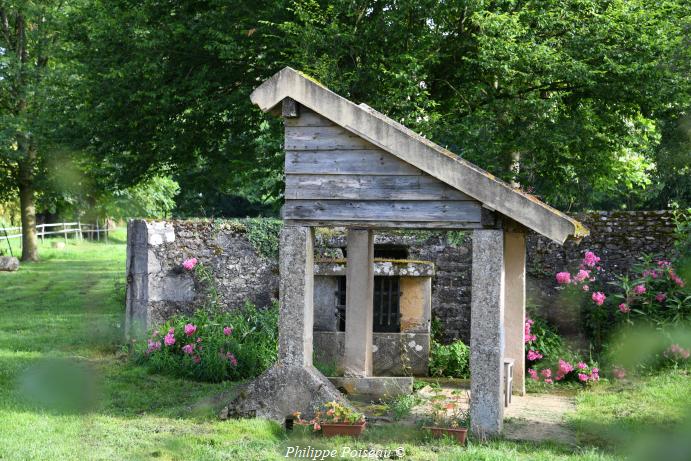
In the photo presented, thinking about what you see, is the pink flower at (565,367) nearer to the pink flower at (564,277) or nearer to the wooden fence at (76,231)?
the pink flower at (564,277)

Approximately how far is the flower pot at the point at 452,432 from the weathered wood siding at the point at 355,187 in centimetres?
191

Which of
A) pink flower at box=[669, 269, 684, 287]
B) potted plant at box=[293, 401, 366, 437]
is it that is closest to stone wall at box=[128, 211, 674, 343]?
pink flower at box=[669, 269, 684, 287]

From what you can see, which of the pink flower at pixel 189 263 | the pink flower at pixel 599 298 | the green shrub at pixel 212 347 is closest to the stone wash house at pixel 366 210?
the green shrub at pixel 212 347

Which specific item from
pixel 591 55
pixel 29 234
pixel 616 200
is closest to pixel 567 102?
pixel 591 55

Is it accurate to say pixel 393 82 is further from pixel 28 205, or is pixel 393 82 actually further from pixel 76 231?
pixel 28 205

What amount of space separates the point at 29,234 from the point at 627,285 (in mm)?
20541

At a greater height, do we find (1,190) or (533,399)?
(1,190)

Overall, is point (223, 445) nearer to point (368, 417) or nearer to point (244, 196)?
point (368, 417)

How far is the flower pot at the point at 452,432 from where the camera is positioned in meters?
7.23

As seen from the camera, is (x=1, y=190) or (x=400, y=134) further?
(x=1, y=190)

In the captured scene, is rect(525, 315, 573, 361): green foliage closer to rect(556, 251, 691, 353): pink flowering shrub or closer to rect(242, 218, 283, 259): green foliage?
rect(556, 251, 691, 353): pink flowering shrub

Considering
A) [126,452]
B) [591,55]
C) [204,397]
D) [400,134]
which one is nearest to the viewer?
[126,452]

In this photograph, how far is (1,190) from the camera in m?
26.6

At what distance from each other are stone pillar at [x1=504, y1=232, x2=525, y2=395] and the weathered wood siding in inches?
105
